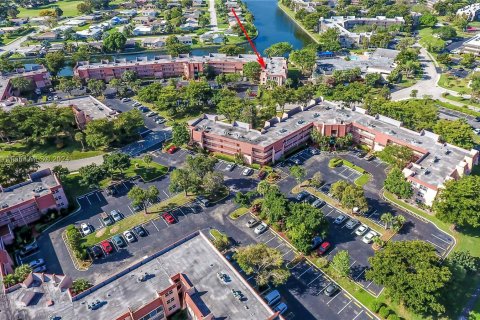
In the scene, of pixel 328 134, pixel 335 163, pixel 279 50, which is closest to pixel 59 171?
pixel 335 163

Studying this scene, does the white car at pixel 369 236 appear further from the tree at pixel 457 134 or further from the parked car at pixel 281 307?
the tree at pixel 457 134

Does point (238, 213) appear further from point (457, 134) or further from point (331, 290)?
point (457, 134)

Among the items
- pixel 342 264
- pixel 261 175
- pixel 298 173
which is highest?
pixel 298 173

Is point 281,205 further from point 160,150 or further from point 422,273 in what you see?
point 160,150

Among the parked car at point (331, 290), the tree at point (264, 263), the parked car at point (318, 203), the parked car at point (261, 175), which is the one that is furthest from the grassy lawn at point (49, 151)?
the parked car at point (331, 290)

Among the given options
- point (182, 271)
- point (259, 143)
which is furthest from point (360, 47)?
point (182, 271)

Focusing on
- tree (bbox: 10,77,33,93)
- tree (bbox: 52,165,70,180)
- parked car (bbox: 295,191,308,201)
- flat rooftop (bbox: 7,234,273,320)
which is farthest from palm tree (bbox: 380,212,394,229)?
tree (bbox: 10,77,33,93)

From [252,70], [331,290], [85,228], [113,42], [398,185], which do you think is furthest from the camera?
[113,42]
